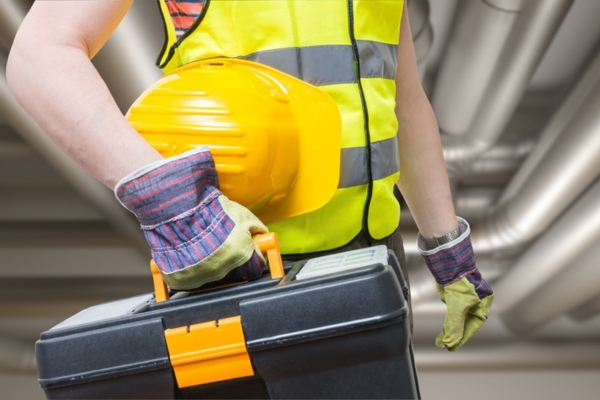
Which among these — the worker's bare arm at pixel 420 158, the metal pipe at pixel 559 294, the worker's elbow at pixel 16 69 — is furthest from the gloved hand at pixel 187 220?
the metal pipe at pixel 559 294

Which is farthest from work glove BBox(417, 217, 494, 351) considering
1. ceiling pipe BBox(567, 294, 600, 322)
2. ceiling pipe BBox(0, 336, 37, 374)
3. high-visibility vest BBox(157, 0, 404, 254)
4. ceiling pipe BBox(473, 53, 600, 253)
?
ceiling pipe BBox(0, 336, 37, 374)

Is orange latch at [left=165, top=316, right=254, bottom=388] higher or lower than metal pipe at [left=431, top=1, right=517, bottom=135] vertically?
higher

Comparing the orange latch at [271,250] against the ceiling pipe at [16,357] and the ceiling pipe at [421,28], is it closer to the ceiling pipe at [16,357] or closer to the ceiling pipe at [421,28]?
the ceiling pipe at [421,28]

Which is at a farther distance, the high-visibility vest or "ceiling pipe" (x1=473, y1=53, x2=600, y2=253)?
"ceiling pipe" (x1=473, y1=53, x2=600, y2=253)

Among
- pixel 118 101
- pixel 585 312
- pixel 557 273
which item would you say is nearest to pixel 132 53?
pixel 118 101

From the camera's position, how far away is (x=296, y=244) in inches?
30.9

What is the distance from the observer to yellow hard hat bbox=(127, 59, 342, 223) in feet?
2.14

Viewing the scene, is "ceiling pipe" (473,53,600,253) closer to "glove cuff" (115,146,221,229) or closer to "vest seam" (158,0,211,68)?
"vest seam" (158,0,211,68)

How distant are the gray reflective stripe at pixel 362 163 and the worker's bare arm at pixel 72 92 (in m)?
0.25

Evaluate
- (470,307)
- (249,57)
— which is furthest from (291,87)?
(470,307)

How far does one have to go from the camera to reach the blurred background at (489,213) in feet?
6.57

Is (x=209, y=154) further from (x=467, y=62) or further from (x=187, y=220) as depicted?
(x=467, y=62)

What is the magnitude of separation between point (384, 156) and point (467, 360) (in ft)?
5.97

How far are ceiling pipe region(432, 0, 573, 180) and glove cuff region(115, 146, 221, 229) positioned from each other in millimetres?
1513
